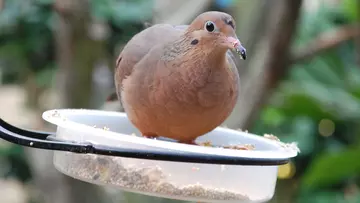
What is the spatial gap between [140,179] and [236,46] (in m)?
0.29

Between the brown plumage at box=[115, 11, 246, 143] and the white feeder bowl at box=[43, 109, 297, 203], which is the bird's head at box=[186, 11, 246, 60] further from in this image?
the white feeder bowl at box=[43, 109, 297, 203]

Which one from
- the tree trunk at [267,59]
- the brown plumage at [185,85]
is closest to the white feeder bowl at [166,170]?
the brown plumage at [185,85]

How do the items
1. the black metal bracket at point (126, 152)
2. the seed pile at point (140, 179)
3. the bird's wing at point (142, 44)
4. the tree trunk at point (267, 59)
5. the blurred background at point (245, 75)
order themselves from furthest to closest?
1. the blurred background at point (245, 75)
2. the tree trunk at point (267, 59)
3. the bird's wing at point (142, 44)
4. the seed pile at point (140, 179)
5. the black metal bracket at point (126, 152)

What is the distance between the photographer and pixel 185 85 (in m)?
1.20

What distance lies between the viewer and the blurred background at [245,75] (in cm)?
242

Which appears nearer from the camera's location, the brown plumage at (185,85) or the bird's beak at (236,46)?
the bird's beak at (236,46)

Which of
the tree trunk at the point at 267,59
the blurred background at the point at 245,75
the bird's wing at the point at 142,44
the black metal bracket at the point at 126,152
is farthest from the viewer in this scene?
the blurred background at the point at 245,75

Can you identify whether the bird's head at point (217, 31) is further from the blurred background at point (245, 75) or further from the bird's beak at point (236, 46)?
the blurred background at point (245, 75)

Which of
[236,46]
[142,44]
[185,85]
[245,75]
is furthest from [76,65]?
[236,46]

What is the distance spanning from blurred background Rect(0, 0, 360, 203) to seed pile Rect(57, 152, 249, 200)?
1.15 m

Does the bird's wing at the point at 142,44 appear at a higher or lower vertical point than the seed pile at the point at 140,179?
higher

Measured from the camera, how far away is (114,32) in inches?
109

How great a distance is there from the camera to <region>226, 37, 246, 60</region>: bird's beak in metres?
1.03

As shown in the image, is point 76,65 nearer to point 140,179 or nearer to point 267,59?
point 267,59
